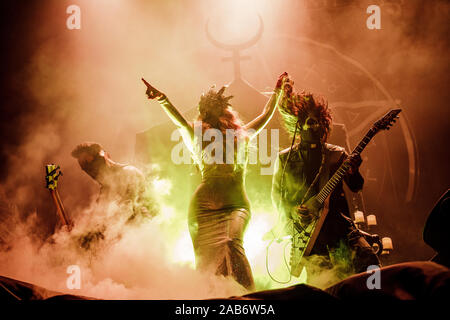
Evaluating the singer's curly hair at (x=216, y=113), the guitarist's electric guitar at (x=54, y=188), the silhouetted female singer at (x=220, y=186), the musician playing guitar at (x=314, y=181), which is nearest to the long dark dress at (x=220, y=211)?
the silhouetted female singer at (x=220, y=186)

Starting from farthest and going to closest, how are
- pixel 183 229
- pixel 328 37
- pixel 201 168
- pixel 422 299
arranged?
pixel 328 37, pixel 183 229, pixel 201 168, pixel 422 299

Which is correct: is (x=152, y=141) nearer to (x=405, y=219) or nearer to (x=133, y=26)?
(x=133, y=26)

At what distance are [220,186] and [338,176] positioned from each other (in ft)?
3.69

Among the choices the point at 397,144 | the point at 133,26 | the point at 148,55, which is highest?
the point at 133,26

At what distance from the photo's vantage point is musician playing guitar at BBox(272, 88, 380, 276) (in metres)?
3.34

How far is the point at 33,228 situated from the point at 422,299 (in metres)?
5.74

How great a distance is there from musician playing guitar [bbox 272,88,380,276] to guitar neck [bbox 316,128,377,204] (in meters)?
0.05

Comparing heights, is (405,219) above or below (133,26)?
below

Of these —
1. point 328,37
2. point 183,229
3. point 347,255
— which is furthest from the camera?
point 328,37

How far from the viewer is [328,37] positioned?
19.1 ft

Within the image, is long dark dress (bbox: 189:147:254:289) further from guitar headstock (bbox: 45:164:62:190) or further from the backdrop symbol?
the backdrop symbol

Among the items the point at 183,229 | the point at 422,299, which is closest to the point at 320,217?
the point at 422,299

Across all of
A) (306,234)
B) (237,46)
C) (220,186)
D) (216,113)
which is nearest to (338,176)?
(306,234)

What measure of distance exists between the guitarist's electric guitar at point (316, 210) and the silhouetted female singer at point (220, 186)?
1.65 ft
